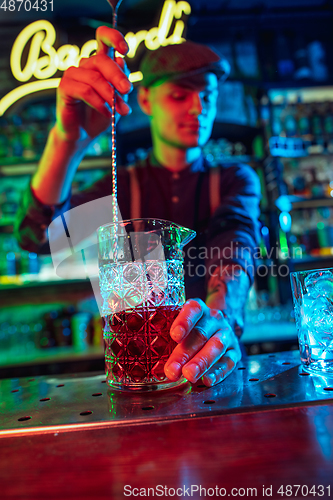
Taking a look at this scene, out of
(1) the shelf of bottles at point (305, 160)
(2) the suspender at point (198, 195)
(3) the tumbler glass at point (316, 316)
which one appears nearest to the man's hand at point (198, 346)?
(3) the tumbler glass at point (316, 316)

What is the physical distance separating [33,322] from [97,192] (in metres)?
1.79

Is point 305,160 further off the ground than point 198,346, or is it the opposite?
point 305,160

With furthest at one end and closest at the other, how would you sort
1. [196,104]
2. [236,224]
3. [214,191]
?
[214,191], [196,104], [236,224]

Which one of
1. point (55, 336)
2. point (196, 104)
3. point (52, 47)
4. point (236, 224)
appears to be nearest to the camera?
point (236, 224)

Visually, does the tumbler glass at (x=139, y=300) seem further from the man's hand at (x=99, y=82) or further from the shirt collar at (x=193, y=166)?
the shirt collar at (x=193, y=166)

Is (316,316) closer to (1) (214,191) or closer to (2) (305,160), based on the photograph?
(1) (214,191)

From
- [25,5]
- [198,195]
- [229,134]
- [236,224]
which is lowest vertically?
[236,224]

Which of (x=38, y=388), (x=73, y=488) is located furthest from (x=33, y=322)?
(x=73, y=488)

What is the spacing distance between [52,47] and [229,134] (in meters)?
1.47

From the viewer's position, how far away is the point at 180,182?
1449 millimetres

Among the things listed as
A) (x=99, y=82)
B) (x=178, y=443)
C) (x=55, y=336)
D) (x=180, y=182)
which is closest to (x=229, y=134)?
(x=180, y=182)

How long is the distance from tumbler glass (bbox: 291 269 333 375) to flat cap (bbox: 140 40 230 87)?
900 mm

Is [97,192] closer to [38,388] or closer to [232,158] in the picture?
[38,388]

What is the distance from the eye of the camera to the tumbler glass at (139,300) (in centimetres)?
56
